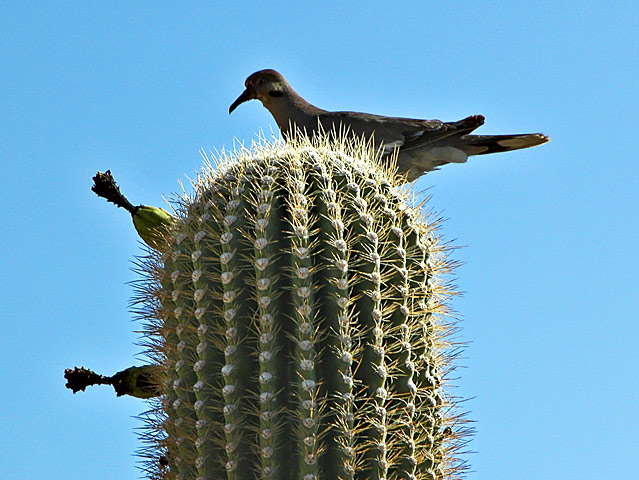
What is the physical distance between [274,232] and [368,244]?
0.32 m

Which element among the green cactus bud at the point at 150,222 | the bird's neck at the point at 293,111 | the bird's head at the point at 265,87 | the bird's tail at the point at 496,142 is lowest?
the green cactus bud at the point at 150,222

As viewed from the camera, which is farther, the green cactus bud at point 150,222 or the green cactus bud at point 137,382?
the green cactus bud at point 150,222

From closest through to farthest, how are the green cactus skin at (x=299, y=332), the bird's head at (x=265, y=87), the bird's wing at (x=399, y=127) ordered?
the green cactus skin at (x=299, y=332) < the bird's wing at (x=399, y=127) < the bird's head at (x=265, y=87)

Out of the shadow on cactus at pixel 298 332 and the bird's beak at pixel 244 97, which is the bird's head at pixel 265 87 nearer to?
the bird's beak at pixel 244 97

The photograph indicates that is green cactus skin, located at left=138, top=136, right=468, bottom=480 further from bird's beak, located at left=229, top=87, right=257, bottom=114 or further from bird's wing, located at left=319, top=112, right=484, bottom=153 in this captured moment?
bird's beak, located at left=229, top=87, right=257, bottom=114

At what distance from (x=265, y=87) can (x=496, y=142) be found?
1769mm

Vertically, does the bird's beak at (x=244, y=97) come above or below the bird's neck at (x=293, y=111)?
above

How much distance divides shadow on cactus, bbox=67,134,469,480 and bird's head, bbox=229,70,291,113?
9.07 ft

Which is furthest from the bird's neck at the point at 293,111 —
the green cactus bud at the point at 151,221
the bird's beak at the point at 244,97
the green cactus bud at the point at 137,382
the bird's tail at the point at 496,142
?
the green cactus bud at the point at 137,382

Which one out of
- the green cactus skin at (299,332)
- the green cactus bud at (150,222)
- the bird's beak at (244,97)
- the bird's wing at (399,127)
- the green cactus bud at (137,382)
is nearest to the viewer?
the green cactus skin at (299,332)

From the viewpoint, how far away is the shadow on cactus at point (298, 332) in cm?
234

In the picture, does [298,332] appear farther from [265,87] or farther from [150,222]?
[265,87]

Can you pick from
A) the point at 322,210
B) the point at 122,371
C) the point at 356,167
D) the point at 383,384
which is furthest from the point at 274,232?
the point at 122,371

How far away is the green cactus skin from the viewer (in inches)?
92.0
